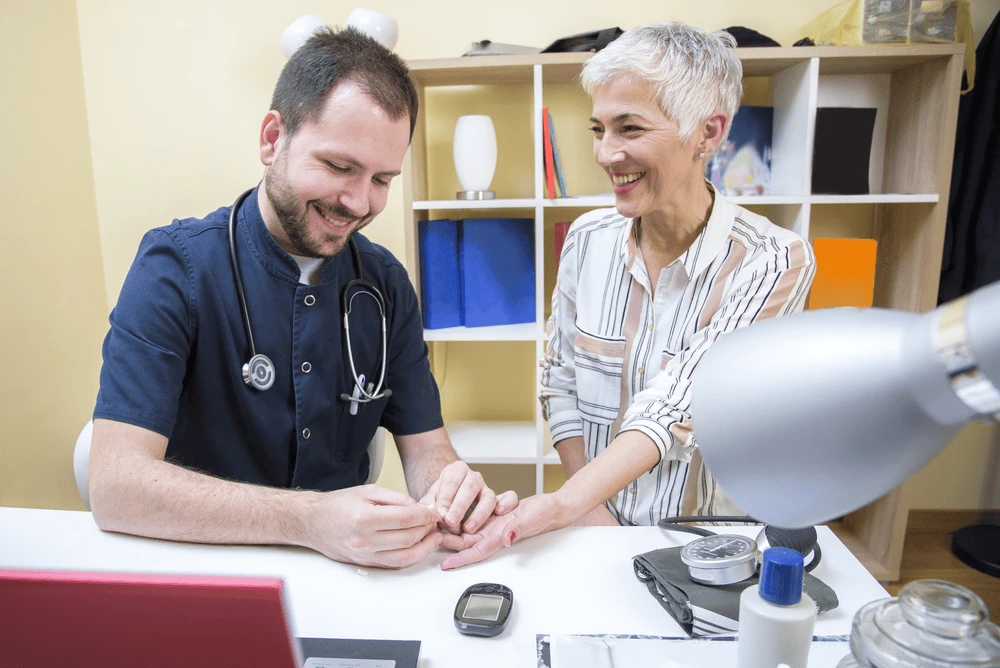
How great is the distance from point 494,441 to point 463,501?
4.45 ft

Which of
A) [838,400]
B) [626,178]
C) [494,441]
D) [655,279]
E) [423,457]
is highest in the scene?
[626,178]

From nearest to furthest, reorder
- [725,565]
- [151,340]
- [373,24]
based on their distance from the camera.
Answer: [725,565] → [151,340] → [373,24]

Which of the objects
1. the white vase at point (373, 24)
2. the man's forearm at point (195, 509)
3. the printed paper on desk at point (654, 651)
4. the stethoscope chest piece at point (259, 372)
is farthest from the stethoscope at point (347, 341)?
the white vase at point (373, 24)

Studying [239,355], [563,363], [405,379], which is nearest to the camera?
[239,355]

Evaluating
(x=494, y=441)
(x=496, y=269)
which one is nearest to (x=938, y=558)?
(x=494, y=441)

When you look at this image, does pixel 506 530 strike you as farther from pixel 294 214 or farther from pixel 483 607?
pixel 294 214

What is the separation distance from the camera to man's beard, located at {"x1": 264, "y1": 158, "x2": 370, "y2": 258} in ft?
4.03

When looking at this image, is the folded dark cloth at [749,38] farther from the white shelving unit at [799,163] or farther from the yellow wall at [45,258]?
the yellow wall at [45,258]

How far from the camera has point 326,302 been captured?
129 centimetres

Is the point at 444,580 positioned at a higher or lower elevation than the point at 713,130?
lower

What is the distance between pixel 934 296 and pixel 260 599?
7.50 ft

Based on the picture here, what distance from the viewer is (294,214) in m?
1.23

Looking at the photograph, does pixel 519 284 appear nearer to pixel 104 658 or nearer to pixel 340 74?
pixel 340 74

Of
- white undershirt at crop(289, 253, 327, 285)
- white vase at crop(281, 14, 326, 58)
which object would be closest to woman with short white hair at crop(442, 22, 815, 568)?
white undershirt at crop(289, 253, 327, 285)
